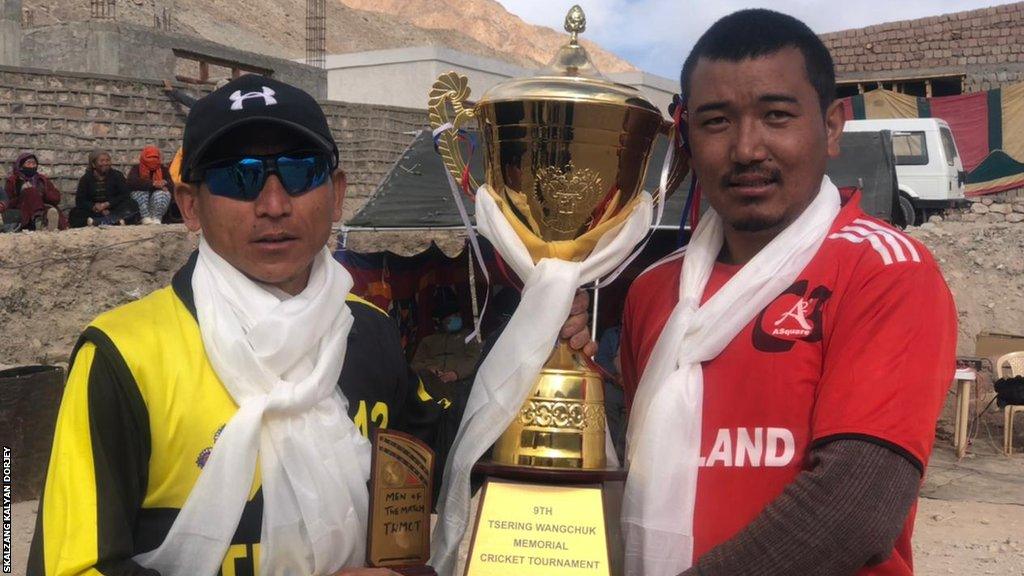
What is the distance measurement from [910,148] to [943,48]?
5.23 metres

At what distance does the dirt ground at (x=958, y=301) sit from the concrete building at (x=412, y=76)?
333 inches

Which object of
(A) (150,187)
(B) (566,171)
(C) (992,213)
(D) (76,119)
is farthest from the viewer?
(C) (992,213)

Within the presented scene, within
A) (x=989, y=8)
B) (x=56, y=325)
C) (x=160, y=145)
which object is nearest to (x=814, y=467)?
(x=56, y=325)

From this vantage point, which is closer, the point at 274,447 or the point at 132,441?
the point at 132,441

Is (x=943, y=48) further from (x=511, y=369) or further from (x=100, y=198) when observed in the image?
(x=511, y=369)

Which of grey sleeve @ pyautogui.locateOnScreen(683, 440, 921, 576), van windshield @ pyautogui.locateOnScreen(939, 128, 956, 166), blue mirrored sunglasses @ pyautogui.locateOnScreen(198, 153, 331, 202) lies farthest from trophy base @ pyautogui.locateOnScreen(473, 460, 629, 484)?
van windshield @ pyautogui.locateOnScreen(939, 128, 956, 166)

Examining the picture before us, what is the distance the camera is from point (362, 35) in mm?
55094

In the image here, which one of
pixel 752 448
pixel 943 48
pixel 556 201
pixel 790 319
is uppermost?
pixel 943 48

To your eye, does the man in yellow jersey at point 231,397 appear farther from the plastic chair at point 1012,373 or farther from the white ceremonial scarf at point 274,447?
the plastic chair at point 1012,373

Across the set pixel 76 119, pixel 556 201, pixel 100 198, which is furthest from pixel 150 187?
pixel 556 201

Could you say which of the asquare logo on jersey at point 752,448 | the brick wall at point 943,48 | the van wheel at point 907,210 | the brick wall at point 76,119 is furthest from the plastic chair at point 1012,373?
the brick wall at point 943,48

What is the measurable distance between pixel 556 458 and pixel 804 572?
0.57m

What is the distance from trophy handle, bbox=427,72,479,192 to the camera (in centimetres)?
250

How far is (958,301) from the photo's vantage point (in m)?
11.1
